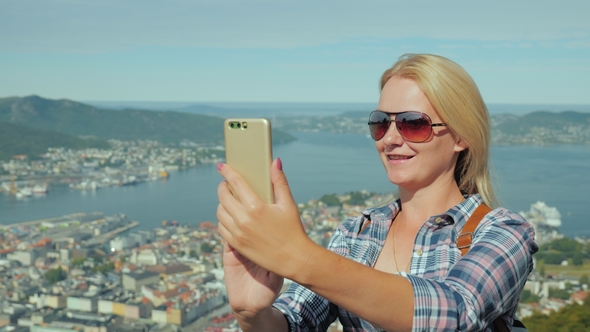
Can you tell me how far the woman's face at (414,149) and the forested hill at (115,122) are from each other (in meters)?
26.9

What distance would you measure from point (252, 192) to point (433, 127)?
448 millimetres

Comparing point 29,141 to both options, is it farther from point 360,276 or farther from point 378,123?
point 360,276

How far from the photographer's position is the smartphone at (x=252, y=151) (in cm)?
75

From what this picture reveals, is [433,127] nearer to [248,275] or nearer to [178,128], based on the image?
[248,275]

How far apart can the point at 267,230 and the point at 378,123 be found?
49 centimetres

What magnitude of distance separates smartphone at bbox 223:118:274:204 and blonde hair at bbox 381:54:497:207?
1.15 feet

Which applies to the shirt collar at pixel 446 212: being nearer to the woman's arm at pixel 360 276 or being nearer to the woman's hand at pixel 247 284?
the woman's arm at pixel 360 276

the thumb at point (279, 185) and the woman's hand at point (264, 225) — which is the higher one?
the thumb at point (279, 185)

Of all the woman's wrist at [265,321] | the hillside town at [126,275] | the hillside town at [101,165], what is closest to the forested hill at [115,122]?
the hillside town at [101,165]

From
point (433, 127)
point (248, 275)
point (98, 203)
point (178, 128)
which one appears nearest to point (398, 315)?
point (248, 275)

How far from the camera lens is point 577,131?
64.3 feet

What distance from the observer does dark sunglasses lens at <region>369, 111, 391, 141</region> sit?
1119 millimetres

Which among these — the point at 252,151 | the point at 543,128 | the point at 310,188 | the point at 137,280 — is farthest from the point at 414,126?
the point at 543,128

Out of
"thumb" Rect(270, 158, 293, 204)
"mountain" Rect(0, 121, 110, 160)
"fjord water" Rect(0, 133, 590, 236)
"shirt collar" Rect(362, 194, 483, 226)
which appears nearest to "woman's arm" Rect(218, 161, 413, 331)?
"thumb" Rect(270, 158, 293, 204)
